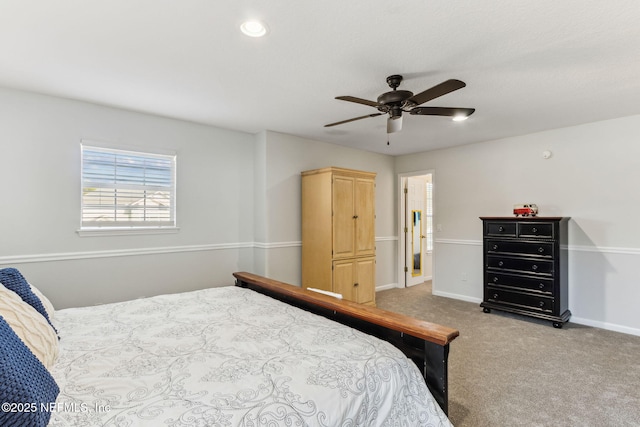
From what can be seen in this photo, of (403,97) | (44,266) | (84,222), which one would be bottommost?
(44,266)

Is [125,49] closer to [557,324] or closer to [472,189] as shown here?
[472,189]

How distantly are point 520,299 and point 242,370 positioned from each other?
4.07 meters

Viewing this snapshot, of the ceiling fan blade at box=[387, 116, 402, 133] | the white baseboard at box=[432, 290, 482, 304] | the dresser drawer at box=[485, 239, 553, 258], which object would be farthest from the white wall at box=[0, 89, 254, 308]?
the dresser drawer at box=[485, 239, 553, 258]

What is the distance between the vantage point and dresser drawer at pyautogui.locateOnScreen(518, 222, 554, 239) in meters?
3.93

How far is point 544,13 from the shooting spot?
6.16 ft

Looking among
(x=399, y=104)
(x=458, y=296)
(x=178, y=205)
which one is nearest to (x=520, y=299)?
(x=458, y=296)

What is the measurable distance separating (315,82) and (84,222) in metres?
2.74

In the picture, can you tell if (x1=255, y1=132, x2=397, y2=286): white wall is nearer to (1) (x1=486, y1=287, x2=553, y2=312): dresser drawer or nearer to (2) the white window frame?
(2) the white window frame

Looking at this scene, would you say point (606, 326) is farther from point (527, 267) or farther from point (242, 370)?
point (242, 370)

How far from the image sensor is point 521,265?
4.16 meters

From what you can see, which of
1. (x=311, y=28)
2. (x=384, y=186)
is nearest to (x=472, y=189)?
(x=384, y=186)

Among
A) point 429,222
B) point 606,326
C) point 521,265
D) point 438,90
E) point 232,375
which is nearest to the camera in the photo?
point 232,375

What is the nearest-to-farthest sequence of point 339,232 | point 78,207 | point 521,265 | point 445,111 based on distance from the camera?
point 445,111 < point 78,207 < point 521,265 < point 339,232

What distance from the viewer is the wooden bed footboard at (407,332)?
1.57 metres
